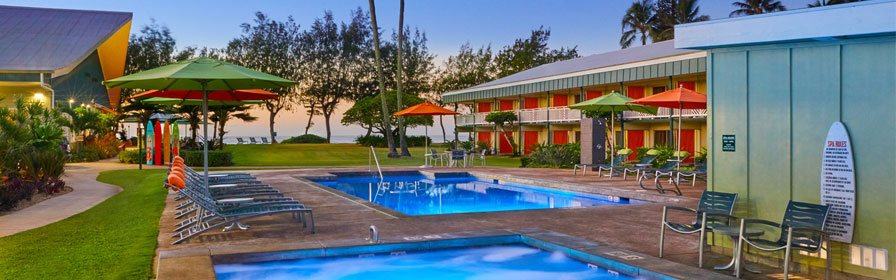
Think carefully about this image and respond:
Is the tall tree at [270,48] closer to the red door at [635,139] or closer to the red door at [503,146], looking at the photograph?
the red door at [503,146]

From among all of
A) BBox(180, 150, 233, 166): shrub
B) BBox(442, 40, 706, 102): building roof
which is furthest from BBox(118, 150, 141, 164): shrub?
BBox(442, 40, 706, 102): building roof

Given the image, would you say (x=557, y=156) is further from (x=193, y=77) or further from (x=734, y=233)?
(x=734, y=233)

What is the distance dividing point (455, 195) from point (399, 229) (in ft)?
22.0

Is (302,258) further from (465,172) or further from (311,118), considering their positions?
(311,118)

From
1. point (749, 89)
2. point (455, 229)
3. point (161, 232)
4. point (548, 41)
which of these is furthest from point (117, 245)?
point (548, 41)

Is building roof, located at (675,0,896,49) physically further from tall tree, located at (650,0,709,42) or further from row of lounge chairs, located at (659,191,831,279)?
tall tree, located at (650,0,709,42)

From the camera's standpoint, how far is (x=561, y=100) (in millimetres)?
31578

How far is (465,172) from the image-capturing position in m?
18.6

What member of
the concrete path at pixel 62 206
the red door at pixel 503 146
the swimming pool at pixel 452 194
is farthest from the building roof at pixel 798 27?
the red door at pixel 503 146

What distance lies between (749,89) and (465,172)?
13481 mm

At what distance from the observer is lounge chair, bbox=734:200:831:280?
4.62 m

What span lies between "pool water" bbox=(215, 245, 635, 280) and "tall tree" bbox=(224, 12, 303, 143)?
39.6 metres

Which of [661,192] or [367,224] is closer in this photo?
[367,224]

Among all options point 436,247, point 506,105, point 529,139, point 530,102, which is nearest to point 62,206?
point 436,247
